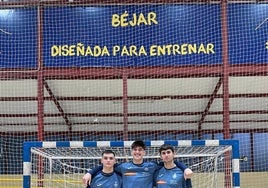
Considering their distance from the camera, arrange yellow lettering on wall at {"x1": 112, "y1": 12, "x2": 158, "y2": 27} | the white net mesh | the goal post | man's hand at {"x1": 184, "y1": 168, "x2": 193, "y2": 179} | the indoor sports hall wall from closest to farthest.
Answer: man's hand at {"x1": 184, "y1": 168, "x2": 193, "y2": 179} < the goal post < the white net mesh < the indoor sports hall wall < yellow lettering on wall at {"x1": 112, "y1": 12, "x2": 158, "y2": 27}

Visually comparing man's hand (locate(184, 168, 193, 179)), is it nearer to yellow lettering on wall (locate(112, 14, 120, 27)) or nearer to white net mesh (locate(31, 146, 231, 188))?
white net mesh (locate(31, 146, 231, 188))

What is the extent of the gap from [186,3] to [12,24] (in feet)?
15.4

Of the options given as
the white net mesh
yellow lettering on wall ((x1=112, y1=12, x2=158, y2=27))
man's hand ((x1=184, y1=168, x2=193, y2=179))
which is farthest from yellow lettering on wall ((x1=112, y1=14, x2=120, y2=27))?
man's hand ((x1=184, y1=168, x2=193, y2=179))

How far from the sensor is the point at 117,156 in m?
9.67

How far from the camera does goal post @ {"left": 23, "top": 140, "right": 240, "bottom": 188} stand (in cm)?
775

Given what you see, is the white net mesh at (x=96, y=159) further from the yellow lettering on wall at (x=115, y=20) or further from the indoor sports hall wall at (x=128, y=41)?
the yellow lettering on wall at (x=115, y=20)

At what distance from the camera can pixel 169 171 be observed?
666 centimetres

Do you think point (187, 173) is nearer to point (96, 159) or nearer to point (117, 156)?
point (117, 156)

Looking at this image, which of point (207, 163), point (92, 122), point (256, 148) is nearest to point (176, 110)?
point (92, 122)

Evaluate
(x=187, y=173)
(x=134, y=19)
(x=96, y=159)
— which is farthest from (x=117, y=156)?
(x=134, y=19)

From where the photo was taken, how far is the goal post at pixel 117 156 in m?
7.75

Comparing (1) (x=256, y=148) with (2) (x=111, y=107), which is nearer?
(2) (x=111, y=107)

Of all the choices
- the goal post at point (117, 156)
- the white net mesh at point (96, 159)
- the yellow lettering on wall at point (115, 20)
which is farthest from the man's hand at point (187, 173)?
the yellow lettering on wall at point (115, 20)

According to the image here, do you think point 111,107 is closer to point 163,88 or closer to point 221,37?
point 163,88
